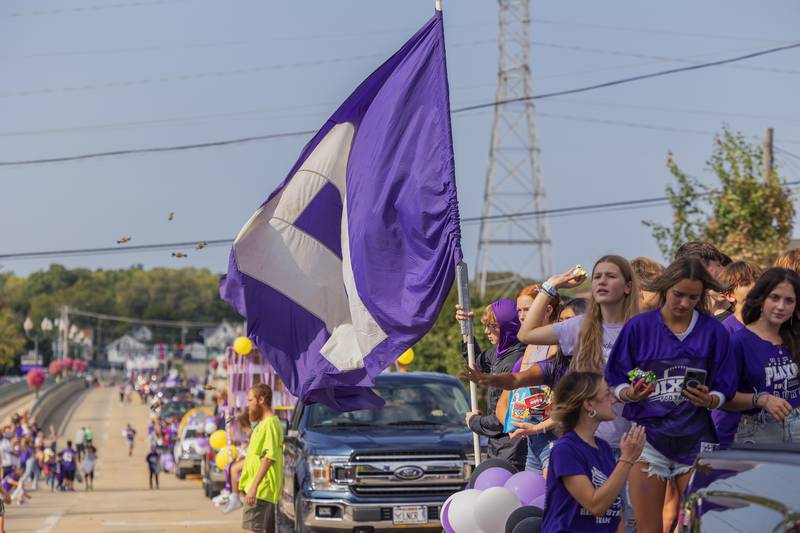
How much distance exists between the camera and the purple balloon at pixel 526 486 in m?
7.66

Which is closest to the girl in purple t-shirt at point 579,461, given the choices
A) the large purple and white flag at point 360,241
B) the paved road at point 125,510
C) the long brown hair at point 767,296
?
the long brown hair at point 767,296

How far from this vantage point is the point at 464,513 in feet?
25.9

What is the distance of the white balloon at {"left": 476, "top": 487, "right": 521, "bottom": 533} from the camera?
25.0ft

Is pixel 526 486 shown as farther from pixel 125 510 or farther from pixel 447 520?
pixel 125 510

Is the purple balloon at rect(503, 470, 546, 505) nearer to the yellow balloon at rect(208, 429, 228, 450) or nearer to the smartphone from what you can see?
the smartphone

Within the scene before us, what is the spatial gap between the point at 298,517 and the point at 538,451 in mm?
Answer: 5260

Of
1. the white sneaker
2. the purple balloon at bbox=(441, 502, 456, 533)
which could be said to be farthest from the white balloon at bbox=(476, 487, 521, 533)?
the white sneaker

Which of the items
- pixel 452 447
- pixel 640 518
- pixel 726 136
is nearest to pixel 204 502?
pixel 726 136

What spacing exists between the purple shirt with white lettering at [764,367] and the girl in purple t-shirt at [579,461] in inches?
50.8

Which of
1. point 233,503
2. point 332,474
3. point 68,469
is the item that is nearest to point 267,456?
point 332,474

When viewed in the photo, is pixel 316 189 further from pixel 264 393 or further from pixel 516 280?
pixel 516 280

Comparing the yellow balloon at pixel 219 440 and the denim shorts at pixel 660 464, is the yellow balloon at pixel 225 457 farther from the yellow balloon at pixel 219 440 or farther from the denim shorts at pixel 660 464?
the denim shorts at pixel 660 464

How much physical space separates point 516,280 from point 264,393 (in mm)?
35661

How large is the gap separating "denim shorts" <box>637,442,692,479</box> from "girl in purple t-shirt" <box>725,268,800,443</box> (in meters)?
0.45
